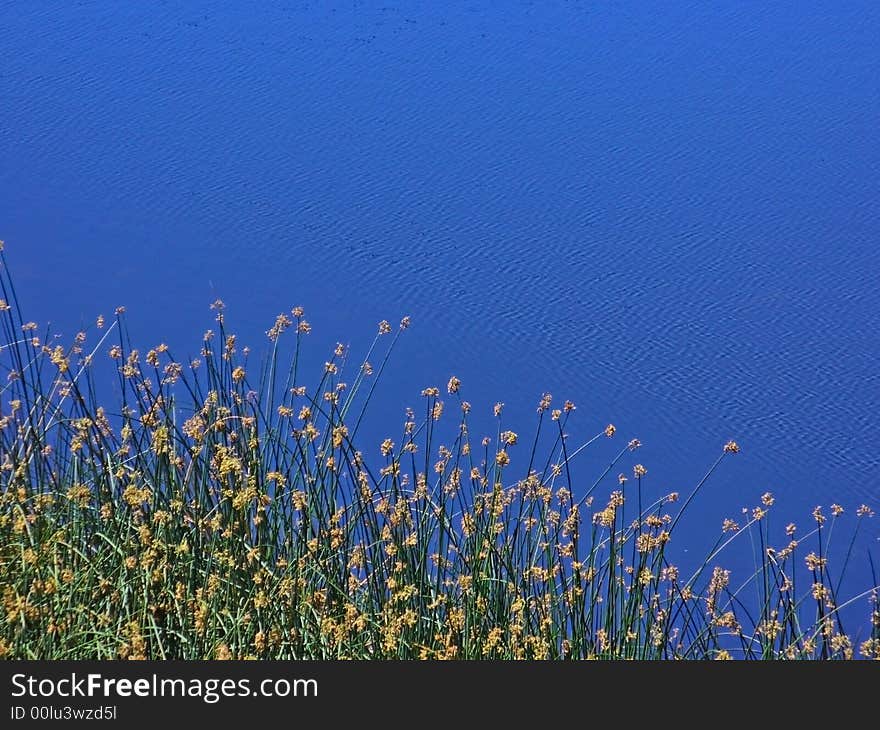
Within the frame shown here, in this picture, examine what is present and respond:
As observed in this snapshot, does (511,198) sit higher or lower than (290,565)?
higher

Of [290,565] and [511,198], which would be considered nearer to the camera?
[290,565]

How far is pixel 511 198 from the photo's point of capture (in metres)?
6.32

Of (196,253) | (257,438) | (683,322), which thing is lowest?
(257,438)

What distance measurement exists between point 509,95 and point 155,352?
196 inches

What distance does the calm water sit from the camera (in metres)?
5.03

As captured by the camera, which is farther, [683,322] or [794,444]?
[683,322]

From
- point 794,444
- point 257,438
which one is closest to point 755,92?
point 794,444

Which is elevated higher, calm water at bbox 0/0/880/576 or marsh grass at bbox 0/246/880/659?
calm water at bbox 0/0/880/576

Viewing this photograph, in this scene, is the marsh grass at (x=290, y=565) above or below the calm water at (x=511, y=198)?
below

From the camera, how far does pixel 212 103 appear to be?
23.8 feet

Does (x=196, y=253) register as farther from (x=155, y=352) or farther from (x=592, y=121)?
(x=155, y=352)

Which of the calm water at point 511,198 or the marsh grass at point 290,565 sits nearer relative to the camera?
the marsh grass at point 290,565

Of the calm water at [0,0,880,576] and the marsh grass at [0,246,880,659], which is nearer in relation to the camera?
the marsh grass at [0,246,880,659]

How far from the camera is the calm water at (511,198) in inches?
198
